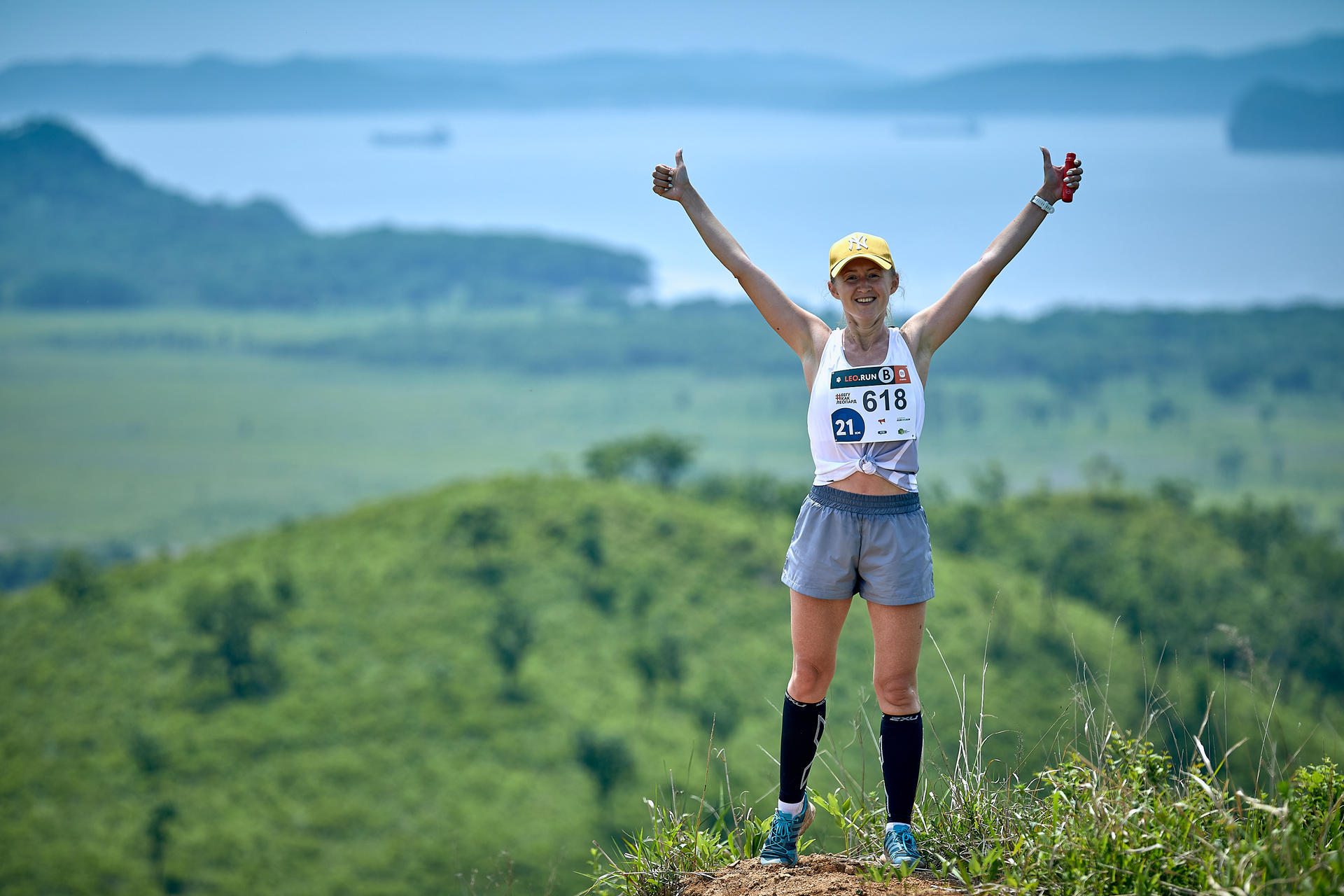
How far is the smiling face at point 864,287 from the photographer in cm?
493

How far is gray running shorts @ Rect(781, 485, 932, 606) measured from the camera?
4789mm

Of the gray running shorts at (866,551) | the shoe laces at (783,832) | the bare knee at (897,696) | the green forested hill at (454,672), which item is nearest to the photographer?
the gray running shorts at (866,551)

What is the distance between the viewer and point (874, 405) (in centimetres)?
490

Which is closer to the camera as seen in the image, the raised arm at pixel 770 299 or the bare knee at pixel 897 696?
the bare knee at pixel 897 696

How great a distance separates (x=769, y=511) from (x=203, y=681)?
41.6m

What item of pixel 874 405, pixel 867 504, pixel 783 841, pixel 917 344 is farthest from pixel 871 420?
pixel 783 841

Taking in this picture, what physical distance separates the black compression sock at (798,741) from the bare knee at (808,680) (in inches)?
1.5

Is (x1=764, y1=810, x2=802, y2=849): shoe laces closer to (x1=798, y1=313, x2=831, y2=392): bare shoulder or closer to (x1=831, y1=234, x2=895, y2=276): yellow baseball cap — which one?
(x1=798, y1=313, x2=831, y2=392): bare shoulder

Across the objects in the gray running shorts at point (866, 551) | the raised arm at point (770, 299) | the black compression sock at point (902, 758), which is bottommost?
the black compression sock at point (902, 758)

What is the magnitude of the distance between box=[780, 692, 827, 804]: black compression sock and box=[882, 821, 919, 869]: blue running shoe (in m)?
0.41

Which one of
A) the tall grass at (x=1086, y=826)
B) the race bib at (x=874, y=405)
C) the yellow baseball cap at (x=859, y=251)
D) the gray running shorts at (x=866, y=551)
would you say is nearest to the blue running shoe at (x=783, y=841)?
the tall grass at (x=1086, y=826)

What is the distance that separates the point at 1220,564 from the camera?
310 ft

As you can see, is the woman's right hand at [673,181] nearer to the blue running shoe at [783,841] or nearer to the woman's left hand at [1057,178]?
the woman's left hand at [1057,178]

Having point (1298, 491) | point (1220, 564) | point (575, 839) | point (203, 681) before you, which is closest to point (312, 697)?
point (203, 681)
